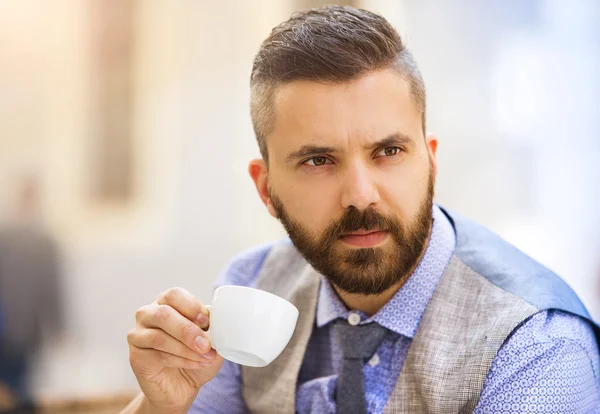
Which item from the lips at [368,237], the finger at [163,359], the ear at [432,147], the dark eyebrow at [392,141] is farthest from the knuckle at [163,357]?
the ear at [432,147]

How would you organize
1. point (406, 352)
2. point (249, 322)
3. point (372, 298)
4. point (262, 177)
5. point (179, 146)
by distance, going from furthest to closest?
1. point (179, 146)
2. point (262, 177)
3. point (372, 298)
4. point (406, 352)
5. point (249, 322)

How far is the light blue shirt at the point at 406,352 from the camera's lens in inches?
41.4

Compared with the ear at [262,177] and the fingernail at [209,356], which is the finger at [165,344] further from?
the ear at [262,177]

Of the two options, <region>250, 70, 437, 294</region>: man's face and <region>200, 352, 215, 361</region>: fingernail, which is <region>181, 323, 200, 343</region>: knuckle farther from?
<region>250, 70, 437, 294</region>: man's face

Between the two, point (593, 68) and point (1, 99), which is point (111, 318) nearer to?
point (1, 99)

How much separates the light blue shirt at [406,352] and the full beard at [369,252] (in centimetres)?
6

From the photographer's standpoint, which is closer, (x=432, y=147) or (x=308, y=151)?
(x=308, y=151)

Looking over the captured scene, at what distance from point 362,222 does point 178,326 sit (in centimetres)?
34

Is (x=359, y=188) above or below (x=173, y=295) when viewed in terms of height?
above

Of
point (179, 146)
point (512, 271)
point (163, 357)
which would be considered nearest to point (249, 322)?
point (163, 357)

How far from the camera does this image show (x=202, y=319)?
1131 mm

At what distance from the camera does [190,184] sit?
520 centimetres

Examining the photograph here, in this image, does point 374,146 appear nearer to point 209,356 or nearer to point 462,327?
point 462,327

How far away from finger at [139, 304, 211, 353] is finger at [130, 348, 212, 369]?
42 mm
